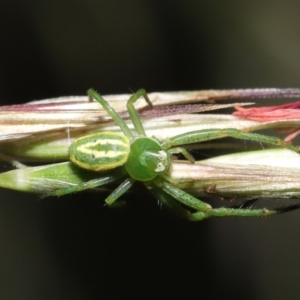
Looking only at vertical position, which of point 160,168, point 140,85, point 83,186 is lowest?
point 83,186

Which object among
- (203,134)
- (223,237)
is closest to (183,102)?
(203,134)

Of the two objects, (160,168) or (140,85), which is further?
(140,85)

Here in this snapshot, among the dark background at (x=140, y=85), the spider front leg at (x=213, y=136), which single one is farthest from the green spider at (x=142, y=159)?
the dark background at (x=140, y=85)

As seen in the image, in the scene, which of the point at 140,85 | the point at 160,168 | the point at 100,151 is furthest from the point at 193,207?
the point at 140,85

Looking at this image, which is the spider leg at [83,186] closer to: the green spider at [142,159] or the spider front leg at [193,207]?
the green spider at [142,159]

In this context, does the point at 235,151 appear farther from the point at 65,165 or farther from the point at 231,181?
the point at 65,165

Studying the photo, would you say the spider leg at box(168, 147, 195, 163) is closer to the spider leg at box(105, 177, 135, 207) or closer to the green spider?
the green spider

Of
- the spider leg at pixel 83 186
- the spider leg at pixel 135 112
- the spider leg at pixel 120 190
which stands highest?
the spider leg at pixel 135 112

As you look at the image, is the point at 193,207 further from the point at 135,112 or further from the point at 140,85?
the point at 140,85
